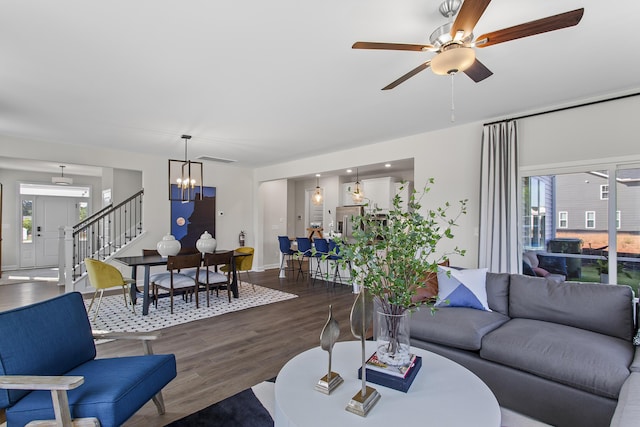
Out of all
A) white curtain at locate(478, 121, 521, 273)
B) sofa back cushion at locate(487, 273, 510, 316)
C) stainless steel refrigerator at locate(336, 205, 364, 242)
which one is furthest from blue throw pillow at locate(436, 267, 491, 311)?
stainless steel refrigerator at locate(336, 205, 364, 242)

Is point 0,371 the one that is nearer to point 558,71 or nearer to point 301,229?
point 558,71

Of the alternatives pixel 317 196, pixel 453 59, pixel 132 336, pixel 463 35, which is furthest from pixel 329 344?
pixel 317 196

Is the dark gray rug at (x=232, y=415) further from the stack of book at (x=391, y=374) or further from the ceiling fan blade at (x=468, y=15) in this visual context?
the ceiling fan blade at (x=468, y=15)

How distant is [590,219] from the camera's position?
12.2ft

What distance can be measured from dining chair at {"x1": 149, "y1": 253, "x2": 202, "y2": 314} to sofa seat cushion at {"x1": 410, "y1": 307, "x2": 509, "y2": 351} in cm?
338

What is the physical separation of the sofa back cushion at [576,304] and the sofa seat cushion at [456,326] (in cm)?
25

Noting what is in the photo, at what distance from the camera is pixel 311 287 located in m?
6.47

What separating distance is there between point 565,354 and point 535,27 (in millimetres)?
2061

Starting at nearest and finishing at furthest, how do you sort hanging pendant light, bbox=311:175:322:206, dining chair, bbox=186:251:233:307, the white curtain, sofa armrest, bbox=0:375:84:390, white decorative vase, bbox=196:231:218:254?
sofa armrest, bbox=0:375:84:390 → the white curtain → dining chair, bbox=186:251:233:307 → white decorative vase, bbox=196:231:218:254 → hanging pendant light, bbox=311:175:322:206

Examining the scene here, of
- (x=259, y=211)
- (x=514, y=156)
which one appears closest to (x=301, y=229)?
(x=259, y=211)

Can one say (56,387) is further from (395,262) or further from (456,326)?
(456,326)

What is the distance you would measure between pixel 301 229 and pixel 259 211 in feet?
7.04

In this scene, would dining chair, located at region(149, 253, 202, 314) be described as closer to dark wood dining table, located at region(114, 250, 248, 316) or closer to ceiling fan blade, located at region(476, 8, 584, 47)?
dark wood dining table, located at region(114, 250, 248, 316)

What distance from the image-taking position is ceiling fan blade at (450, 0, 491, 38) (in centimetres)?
162
